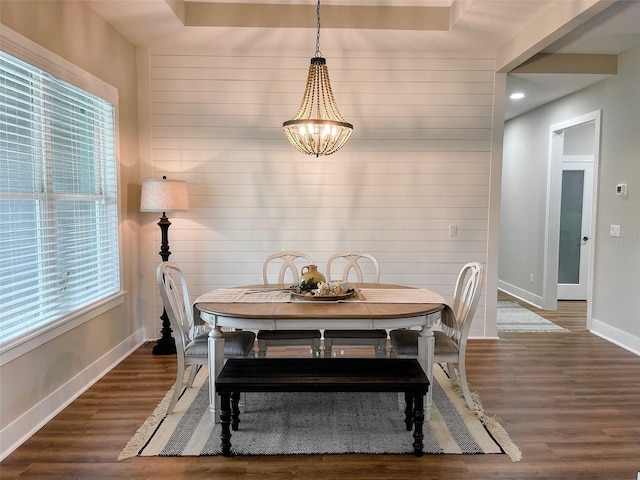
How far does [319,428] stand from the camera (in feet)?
8.49

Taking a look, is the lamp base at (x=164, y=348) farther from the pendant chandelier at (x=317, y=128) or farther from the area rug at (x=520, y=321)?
the area rug at (x=520, y=321)

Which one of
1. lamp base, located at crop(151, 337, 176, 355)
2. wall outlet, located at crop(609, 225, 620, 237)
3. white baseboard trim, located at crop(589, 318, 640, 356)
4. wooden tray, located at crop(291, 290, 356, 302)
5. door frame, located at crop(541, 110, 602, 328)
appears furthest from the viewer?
door frame, located at crop(541, 110, 602, 328)

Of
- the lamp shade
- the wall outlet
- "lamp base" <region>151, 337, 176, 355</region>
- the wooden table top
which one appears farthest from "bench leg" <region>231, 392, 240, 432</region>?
the wall outlet

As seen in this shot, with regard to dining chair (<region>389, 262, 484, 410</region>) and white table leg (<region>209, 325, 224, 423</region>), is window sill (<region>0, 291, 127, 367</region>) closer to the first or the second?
white table leg (<region>209, 325, 224, 423</region>)

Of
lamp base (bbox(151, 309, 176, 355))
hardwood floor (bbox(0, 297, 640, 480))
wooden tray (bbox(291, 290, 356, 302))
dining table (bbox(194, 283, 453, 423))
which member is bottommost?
hardwood floor (bbox(0, 297, 640, 480))

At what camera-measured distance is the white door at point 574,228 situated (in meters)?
6.29

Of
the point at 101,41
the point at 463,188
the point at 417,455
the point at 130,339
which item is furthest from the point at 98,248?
the point at 463,188

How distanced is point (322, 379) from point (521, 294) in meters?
4.99

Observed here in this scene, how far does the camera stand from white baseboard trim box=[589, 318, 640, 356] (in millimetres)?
4043

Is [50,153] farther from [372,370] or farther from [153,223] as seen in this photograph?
[372,370]

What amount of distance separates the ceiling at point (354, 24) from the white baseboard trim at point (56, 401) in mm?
2716

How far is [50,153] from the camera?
282cm

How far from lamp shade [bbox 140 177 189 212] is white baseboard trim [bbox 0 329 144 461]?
1239 millimetres

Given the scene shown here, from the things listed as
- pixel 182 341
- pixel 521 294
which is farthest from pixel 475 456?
pixel 521 294
